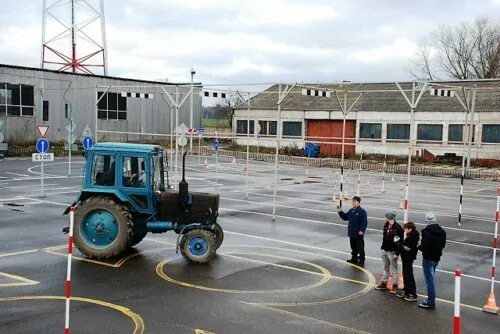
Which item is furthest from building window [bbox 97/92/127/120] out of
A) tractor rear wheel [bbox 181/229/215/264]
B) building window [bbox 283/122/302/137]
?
tractor rear wheel [bbox 181/229/215/264]

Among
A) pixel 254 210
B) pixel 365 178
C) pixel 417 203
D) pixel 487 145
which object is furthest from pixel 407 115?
pixel 254 210

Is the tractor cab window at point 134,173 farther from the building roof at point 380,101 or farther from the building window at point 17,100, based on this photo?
the building window at point 17,100

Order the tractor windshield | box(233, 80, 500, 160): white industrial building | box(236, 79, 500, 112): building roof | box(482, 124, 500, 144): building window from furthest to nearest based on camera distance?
box(236, 79, 500, 112): building roof
box(233, 80, 500, 160): white industrial building
box(482, 124, 500, 144): building window
the tractor windshield

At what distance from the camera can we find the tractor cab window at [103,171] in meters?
12.6

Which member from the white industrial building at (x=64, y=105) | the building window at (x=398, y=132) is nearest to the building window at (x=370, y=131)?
the building window at (x=398, y=132)

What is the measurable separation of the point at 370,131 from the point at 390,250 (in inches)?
1532

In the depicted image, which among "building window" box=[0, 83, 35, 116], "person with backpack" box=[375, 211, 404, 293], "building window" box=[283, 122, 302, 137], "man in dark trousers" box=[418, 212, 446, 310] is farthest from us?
"building window" box=[283, 122, 302, 137]

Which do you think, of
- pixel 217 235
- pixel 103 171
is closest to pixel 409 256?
pixel 217 235

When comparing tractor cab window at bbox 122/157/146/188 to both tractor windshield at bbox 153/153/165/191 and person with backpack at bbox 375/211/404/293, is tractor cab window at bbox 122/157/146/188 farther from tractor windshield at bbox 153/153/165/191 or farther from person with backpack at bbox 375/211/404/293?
person with backpack at bbox 375/211/404/293

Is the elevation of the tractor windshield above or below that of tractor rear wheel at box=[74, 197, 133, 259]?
above

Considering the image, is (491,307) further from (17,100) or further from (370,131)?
(17,100)

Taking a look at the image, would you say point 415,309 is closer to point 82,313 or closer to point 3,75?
point 82,313

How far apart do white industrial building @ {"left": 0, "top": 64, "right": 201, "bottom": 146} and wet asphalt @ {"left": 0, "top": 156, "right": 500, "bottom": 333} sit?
89.0ft

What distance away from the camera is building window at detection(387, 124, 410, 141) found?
45.9 m
